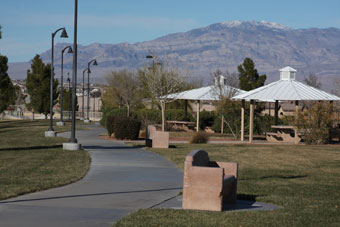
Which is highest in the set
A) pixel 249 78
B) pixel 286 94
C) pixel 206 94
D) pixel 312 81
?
pixel 312 81

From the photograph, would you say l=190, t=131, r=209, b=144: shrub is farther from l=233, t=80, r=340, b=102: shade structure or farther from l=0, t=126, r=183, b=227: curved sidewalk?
l=0, t=126, r=183, b=227: curved sidewalk

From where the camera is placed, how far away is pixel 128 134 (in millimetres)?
32406

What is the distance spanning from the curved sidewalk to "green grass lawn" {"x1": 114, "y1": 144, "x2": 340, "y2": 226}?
2.14 feet

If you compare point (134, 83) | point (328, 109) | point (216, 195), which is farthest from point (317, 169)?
point (134, 83)

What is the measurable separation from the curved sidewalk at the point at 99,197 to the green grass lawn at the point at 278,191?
0.65m

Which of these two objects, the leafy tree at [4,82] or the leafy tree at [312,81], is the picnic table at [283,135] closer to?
the leafy tree at [4,82]

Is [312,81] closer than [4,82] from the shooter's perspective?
No

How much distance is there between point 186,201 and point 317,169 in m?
9.91

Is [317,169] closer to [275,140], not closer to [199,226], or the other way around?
[199,226]

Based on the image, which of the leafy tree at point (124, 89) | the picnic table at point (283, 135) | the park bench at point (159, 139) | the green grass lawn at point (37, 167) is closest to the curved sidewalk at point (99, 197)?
the green grass lawn at point (37, 167)

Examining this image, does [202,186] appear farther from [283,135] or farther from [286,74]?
[286,74]

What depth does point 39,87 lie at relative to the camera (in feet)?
226

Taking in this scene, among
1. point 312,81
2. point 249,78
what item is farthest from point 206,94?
point 312,81

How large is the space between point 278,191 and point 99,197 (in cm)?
415
